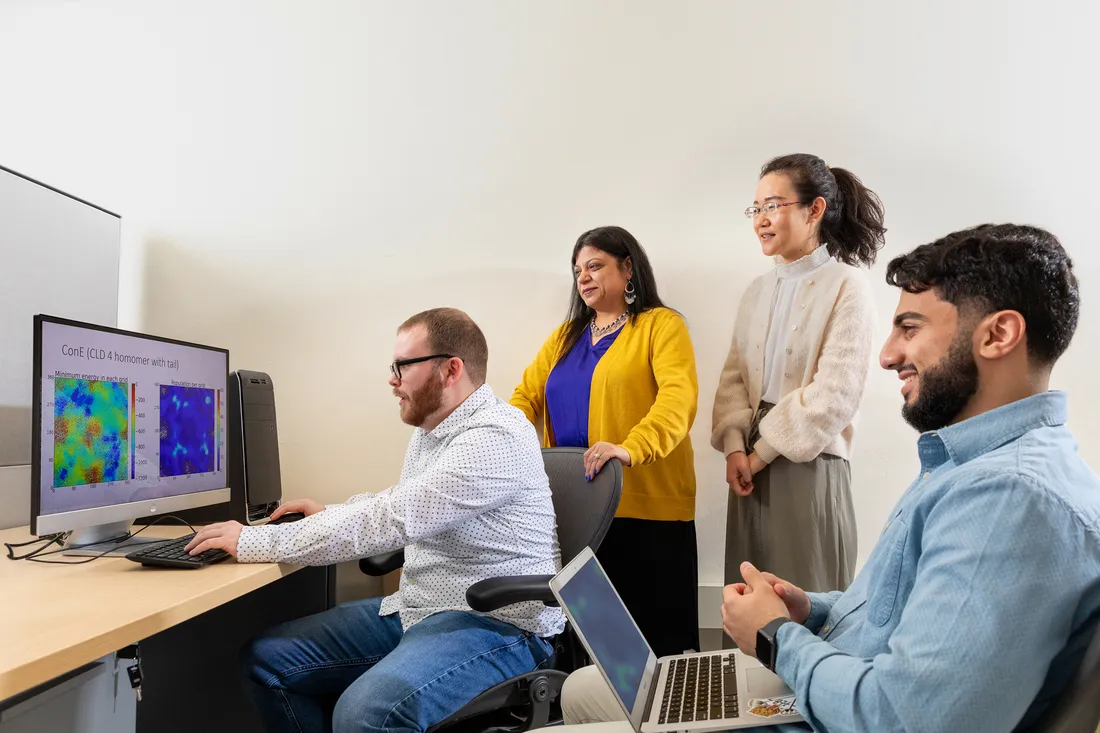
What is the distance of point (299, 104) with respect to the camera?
8.88 ft

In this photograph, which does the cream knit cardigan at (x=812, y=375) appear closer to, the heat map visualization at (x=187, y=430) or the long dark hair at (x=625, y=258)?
the long dark hair at (x=625, y=258)

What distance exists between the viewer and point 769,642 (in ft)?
3.17

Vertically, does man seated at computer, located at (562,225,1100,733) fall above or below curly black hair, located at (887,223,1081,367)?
below

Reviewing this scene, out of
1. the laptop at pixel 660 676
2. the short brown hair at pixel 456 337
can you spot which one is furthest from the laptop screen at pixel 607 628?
the short brown hair at pixel 456 337

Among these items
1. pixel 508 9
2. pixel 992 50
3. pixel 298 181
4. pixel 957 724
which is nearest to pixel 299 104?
pixel 298 181

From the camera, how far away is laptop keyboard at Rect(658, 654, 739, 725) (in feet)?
3.29

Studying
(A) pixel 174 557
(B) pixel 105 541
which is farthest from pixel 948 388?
(B) pixel 105 541

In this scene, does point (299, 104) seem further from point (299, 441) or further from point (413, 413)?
point (413, 413)

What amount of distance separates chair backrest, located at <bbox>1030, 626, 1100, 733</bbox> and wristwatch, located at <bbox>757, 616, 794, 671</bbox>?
30 centimetres

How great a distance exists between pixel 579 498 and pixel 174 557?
85cm

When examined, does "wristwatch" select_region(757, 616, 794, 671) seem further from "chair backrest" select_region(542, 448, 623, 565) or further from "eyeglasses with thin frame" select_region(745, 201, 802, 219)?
"eyeglasses with thin frame" select_region(745, 201, 802, 219)

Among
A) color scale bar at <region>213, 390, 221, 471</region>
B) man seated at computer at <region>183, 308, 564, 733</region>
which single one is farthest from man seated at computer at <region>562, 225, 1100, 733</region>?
color scale bar at <region>213, 390, 221, 471</region>

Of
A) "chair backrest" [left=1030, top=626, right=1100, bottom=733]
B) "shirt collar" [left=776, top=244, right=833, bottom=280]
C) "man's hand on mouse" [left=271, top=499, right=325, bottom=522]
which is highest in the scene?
"shirt collar" [left=776, top=244, right=833, bottom=280]

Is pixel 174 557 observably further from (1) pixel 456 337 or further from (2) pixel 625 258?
(2) pixel 625 258
